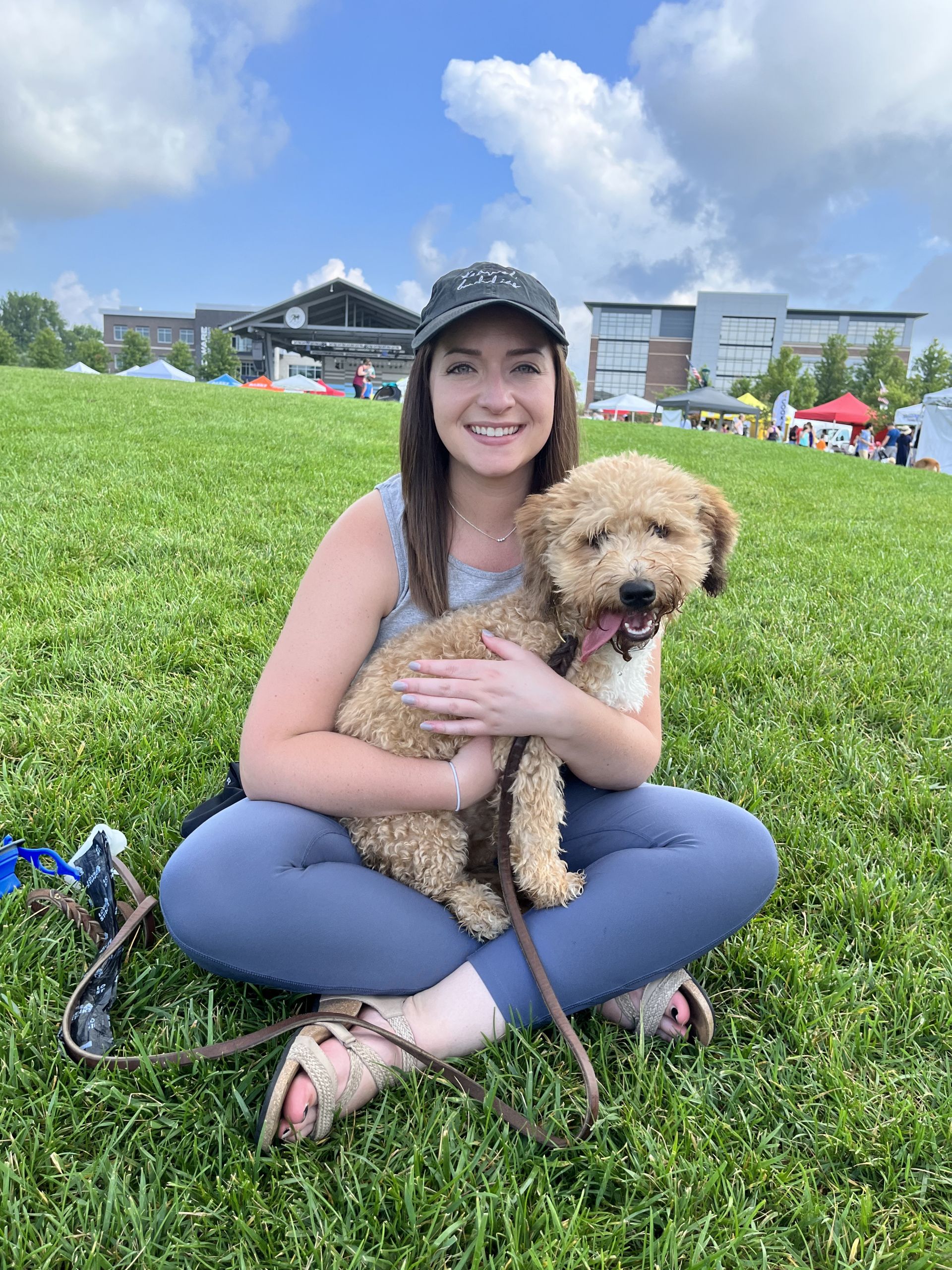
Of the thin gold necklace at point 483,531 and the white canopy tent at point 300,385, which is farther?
the white canopy tent at point 300,385

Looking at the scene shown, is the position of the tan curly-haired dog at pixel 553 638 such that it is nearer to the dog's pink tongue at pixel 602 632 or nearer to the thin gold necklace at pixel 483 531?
the dog's pink tongue at pixel 602 632

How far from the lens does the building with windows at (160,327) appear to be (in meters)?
99.3

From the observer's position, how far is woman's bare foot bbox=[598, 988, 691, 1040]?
1.84 m

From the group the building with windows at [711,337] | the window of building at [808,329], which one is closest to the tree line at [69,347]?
the building with windows at [711,337]

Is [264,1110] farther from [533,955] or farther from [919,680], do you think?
[919,680]

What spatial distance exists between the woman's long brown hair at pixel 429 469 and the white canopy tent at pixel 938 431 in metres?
25.9

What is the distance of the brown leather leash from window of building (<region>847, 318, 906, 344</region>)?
424 feet

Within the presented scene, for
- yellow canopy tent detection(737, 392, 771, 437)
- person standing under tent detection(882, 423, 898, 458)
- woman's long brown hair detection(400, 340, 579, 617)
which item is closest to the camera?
woman's long brown hair detection(400, 340, 579, 617)

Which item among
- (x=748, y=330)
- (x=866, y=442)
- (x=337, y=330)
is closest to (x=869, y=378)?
(x=866, y=442)

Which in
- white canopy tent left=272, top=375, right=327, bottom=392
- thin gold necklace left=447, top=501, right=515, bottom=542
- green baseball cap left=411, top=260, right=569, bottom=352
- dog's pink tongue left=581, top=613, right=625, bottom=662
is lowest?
dog's pink tongue left=581, top=613, right=625, bottom=662

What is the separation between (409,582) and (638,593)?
2.41 ft

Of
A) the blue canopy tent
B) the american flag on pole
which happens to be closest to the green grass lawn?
the blue canopy tent

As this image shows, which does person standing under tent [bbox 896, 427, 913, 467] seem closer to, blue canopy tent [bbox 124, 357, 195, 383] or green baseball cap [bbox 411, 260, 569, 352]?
green baseball cap [bbox 411, 260, 569, 352]

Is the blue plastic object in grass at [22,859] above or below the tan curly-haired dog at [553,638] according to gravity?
below
